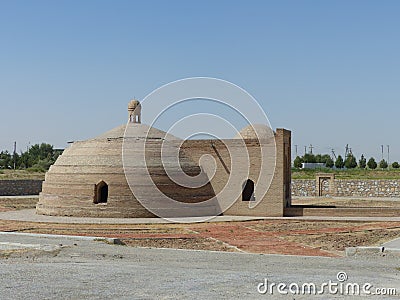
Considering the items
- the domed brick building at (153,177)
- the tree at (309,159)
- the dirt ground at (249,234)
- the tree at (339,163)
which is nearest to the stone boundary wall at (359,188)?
the domed brick building at (153,177)

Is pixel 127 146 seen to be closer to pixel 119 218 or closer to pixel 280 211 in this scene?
pixel 119 218

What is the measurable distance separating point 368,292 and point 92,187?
16385mm

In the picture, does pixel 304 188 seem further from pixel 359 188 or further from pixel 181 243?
pixel 181 243

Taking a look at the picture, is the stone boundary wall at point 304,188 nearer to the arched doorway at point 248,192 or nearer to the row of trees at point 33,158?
the arched doorway at point 248,192

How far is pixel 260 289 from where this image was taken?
27.0ft

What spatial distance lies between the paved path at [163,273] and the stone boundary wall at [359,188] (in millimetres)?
26890

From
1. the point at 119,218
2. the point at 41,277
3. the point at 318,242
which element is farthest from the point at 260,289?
the point at 119,218

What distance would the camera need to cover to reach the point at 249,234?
1872 cm

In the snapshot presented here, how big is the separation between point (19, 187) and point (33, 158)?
40717mm

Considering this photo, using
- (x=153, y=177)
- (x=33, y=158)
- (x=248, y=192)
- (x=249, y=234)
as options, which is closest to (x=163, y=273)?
(x=249, y=234)

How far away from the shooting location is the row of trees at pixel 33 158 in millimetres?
70044

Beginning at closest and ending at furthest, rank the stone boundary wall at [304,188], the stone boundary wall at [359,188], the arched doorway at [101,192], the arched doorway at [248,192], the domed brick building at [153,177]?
the domed brick building at [153,177]
the arched doorway at [101,192]
the arched doorway at [248,192]
the stone boundary wall at [359,188]
the stone boundary wall at [304,188]

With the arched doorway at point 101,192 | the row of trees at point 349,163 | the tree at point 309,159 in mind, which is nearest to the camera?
the arched doorway at point 101,192

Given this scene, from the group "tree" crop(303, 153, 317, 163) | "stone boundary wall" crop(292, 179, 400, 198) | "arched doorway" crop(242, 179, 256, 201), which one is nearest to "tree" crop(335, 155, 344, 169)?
"tree" crop(303, 153, 317, 163)
